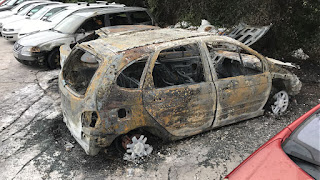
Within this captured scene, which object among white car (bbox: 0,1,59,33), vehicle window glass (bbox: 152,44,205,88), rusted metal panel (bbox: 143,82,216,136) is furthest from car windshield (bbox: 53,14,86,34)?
rusted metal panel (bbox: 143,82,216,136)

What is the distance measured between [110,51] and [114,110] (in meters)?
0.79

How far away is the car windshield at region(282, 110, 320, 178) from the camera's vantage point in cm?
250

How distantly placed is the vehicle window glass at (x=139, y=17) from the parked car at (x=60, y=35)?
0.15 meters

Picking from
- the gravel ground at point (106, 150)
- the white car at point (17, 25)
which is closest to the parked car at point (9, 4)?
the white car at point (17, 25)

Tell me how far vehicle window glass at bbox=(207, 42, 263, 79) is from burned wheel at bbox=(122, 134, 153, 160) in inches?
76.3

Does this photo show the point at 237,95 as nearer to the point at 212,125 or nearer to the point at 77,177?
the point at 212,125

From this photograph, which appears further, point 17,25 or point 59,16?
point 17,25

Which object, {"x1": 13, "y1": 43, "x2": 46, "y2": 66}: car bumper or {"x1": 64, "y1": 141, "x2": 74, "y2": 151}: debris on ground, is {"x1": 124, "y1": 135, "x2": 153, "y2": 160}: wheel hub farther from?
{"x1": 13, "y1": 43, "x2": 46, "y2": 66}: car bumper

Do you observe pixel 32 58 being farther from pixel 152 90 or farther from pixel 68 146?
pixel 152 90

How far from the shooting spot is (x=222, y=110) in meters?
4.25

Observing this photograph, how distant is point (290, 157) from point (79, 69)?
3358mm

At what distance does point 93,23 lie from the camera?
26.9 feet

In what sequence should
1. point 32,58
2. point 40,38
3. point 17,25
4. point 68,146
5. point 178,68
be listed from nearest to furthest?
1. point 68,146
2. point 178,68
3. point 32,58
4. point 40,38
5. point 17,25

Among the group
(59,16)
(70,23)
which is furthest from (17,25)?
(70,23)
